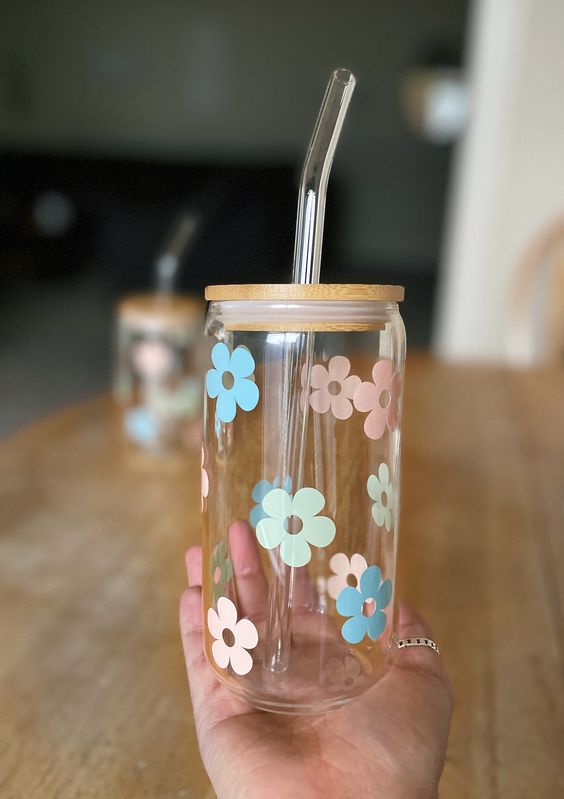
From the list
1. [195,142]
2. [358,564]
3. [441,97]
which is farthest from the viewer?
[195,142]

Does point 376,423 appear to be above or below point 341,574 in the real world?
above

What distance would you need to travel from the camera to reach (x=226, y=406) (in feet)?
1.29

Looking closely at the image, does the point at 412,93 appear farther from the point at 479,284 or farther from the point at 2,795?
the point at 2,795

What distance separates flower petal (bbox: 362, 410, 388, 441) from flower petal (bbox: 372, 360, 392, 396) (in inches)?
0.5

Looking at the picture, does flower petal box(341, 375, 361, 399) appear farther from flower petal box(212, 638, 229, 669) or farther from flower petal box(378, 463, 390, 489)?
flower petal box(212, 638, 229, 669)

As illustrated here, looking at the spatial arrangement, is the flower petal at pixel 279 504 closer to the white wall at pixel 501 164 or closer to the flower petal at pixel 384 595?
the flower petal at pixel 384 595

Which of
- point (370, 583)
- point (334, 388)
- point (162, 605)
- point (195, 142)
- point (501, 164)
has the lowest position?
point (162, 605)

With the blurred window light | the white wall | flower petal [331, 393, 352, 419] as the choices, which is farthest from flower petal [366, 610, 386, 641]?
the blurred window light

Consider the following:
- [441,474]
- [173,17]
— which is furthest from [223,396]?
[173,17]

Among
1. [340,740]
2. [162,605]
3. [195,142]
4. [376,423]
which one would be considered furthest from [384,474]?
[195,142]

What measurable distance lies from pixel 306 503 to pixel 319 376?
0.23 ft

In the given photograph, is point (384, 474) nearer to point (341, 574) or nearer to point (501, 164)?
point (341, 574)

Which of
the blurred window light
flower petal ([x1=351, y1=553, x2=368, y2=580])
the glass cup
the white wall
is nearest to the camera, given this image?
flower petal ([x1=351, y1=553, x2=368, y2=580])

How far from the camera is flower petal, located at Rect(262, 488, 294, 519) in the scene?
376 mm
